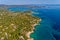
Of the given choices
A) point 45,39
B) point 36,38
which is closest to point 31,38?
point 36,38

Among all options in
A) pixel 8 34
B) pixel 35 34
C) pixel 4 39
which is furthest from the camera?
pixel 35 34

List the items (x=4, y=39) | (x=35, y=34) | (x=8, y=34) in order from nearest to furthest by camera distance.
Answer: (x=4, y=39) → (x=8, y=34) → (x=35, y=34)

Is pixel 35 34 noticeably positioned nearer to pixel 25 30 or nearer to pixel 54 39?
pixel 25 30

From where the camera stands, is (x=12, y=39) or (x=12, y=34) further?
(x=12, y=34)

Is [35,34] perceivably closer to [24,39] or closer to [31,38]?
[31,38]

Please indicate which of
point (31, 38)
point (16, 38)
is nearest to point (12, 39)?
point (16, 38)

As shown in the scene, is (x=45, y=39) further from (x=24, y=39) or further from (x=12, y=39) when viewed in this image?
(x=12, y=39)

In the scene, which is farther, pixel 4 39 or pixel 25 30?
pixel 25 30
